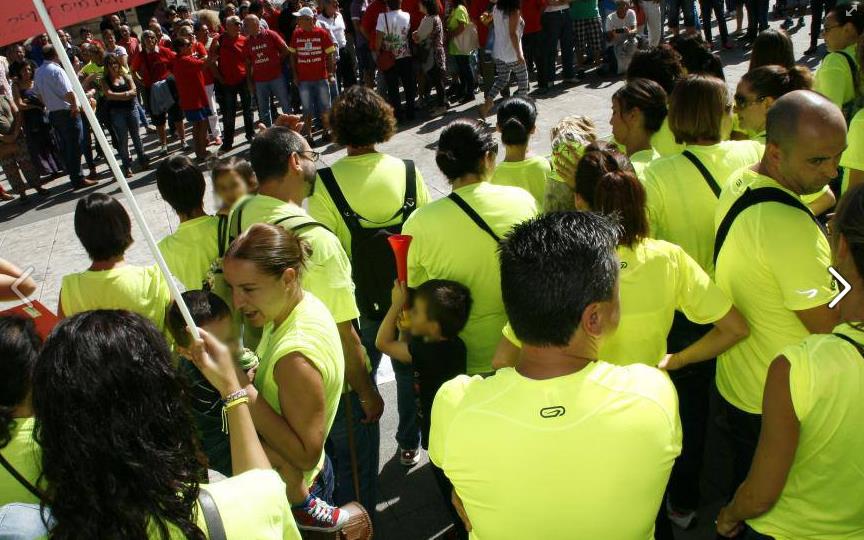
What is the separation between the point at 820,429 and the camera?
191 centimetres

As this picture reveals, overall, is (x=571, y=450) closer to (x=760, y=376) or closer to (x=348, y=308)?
(x=760, y=376)

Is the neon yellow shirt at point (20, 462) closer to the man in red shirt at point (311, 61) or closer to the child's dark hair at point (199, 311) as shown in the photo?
the child's dark hair at point (199, 311)

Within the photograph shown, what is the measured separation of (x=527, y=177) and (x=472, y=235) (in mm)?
1078

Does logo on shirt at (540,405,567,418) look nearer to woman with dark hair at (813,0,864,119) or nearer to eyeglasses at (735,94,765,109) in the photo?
eyeglasses at (735,94,765,109)

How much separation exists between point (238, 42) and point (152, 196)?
270 centimetres

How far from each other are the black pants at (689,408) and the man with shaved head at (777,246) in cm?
31

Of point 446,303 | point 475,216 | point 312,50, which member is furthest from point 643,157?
point 312,50

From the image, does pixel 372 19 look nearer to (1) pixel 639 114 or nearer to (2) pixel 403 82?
(2) pixel 403 82

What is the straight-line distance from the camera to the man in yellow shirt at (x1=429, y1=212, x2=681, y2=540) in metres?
1.70

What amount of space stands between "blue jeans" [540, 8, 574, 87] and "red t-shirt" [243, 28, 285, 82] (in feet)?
13.7

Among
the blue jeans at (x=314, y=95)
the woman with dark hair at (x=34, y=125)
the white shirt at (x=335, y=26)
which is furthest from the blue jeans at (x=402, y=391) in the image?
the woman with dark hair at (x=34, y=125)

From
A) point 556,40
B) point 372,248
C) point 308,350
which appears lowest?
point 556,40

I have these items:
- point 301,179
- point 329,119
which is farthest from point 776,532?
point 329,119

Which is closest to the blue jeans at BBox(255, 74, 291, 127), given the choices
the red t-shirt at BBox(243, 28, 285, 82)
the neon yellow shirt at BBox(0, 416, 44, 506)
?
the red t-shirt at BBox(243, 28, 285, 82)
